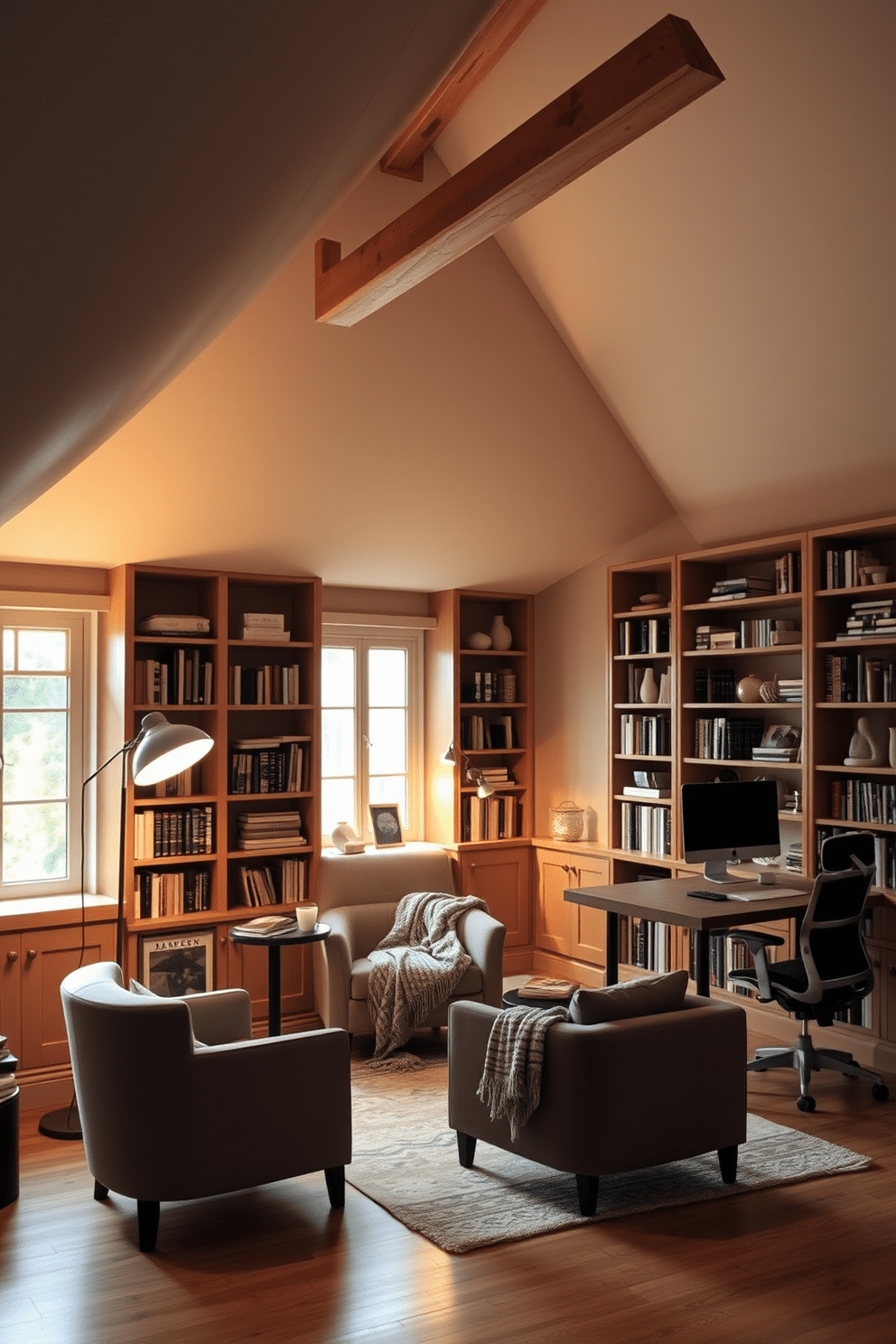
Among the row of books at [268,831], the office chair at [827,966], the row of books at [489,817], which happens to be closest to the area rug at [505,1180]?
the office chair at [827,966]

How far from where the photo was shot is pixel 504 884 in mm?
7016

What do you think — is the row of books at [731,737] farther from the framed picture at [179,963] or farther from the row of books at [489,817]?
the framed picture at [179,963]

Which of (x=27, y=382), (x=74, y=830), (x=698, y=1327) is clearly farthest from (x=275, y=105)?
(x=74, y=830)

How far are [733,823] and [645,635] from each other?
1478 millimetres

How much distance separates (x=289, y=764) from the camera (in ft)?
20.4

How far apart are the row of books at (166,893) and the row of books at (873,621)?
3385 millimetres

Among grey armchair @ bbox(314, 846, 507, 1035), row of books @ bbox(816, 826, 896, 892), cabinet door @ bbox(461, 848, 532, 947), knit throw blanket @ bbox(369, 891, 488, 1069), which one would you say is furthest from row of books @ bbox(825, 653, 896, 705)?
cabinet door @ bbox(461, 848, 532, 947)

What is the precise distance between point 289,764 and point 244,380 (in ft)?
7.25

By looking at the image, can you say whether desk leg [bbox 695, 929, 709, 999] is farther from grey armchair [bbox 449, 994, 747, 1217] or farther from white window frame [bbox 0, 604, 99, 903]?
white window frame [bbox 0, 604, 99, 903]

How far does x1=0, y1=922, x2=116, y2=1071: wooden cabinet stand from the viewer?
5125 mm

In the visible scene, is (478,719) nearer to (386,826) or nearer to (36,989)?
(386,826)

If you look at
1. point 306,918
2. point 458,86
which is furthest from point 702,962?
point 458,86

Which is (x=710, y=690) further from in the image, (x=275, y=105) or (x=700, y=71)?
(x=275, y=105)

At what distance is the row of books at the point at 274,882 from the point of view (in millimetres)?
5988
